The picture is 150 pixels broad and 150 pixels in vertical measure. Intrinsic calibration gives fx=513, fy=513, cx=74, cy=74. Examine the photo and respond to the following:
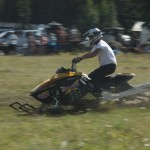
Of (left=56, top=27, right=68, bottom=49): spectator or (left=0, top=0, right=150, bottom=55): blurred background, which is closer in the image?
(left=0, top=0, right=150, bottom=55): blurred background

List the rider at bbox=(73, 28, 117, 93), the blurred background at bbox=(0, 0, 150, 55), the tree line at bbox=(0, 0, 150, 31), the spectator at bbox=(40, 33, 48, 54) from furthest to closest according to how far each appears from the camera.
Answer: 1. the tree line at bbox=(0, 0, 150, 31)
2. the blurred background at bbox=(0, 0, 150, 55)
3. the spectator at bbox=(40, 33, 48, 54)
4. the rider at bbox=(73, 28, 117, 93)

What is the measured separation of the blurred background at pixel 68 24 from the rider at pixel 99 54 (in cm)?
1290

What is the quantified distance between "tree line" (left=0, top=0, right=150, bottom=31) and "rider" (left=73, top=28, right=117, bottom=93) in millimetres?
28658

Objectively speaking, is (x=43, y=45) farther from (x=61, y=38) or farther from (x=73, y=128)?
Answer: (x=73, y=128)

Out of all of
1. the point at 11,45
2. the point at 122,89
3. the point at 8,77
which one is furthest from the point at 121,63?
the point at 122,89

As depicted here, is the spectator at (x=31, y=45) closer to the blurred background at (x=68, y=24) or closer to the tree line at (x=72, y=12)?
the blurred background at (x=68, y=24)

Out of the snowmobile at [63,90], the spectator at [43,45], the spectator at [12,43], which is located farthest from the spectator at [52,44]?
the snowmobile at [63,90]

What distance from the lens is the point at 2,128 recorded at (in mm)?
8242

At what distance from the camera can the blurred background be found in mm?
27406

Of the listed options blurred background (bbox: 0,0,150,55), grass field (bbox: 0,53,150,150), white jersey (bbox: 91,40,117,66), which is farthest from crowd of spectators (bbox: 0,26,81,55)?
white jersey (bbox: 91,40,117,66)

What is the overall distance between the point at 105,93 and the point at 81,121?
2.28m

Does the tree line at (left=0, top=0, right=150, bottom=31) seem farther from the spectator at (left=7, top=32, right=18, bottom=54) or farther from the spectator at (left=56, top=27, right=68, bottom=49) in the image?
the spectator at (left=7, top=32, right=18, bottom=54)

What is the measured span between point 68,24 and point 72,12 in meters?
1.15

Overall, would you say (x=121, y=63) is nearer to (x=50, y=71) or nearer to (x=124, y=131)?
(x=50, y=71)
